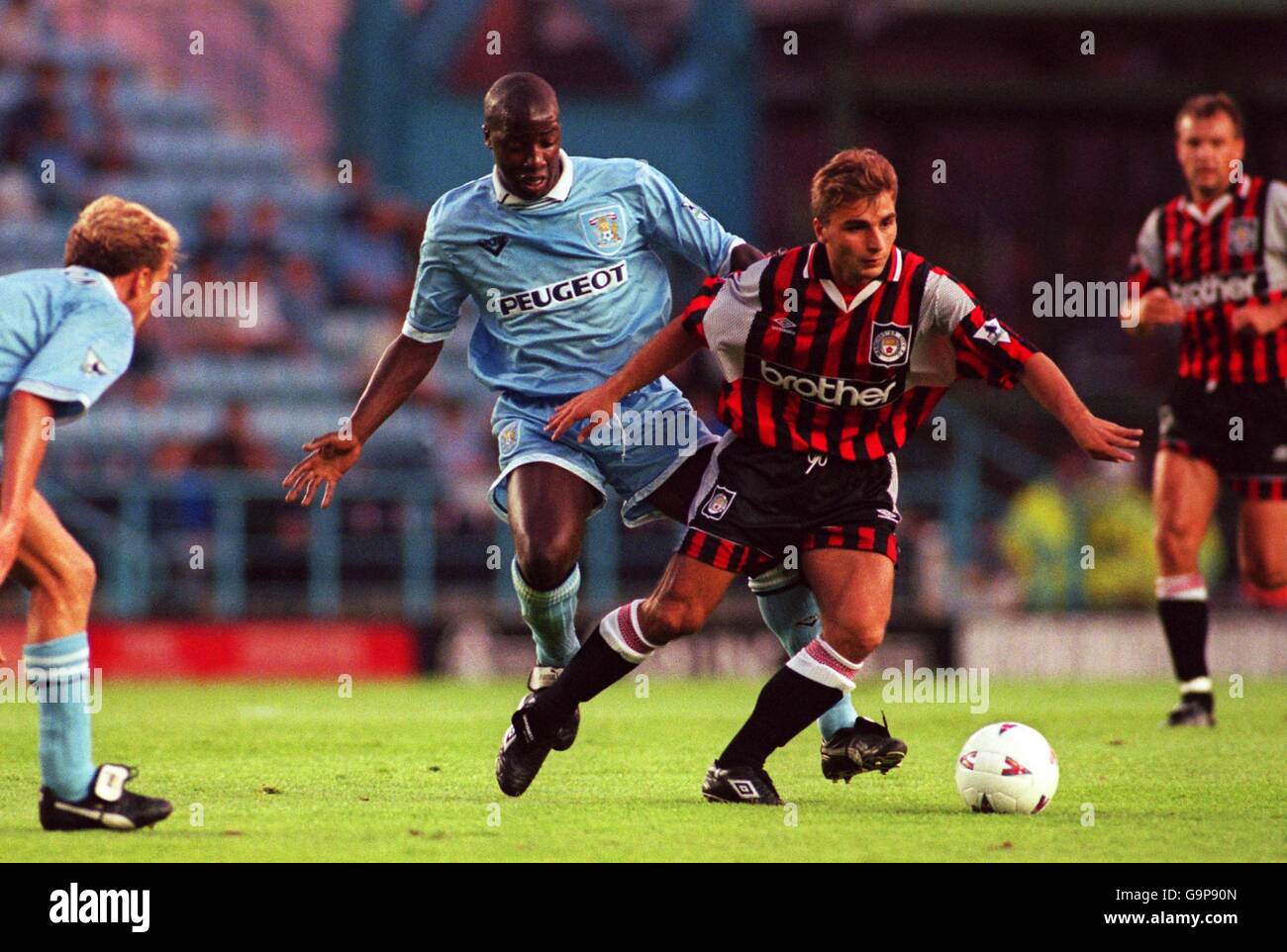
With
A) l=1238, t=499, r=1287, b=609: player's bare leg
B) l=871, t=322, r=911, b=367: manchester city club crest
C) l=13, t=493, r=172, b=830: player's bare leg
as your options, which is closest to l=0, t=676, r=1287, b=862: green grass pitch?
l=13, t=493, r=172, b=830: player's bare leg

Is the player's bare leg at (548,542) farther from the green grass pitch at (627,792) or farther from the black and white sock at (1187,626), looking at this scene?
the black and white sock at (1187,626)

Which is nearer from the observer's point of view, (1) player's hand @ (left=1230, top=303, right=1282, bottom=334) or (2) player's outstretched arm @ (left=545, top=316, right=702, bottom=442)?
(2) player's outstretched arm @ (left=545, top=316, right=702, bottom=442)

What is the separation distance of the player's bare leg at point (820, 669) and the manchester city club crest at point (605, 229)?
1414mm

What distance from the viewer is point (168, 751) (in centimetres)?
775

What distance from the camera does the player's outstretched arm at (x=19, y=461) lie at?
5.06 metres

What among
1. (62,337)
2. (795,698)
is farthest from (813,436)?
(62,337)

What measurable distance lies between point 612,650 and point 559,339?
3.97 feet

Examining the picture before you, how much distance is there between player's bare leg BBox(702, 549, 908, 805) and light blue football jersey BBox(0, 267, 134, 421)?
215 cm

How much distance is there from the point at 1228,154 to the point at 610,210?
3227 mm

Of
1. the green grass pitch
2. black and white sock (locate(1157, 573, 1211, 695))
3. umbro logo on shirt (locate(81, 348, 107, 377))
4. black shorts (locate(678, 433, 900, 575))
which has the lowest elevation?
the green grass pitch

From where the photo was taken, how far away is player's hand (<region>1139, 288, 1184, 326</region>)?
862 cm

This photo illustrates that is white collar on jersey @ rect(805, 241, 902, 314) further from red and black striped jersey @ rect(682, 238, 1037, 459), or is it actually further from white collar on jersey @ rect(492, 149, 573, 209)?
white collar on jersey @ rect(492, 149, 573, 209)

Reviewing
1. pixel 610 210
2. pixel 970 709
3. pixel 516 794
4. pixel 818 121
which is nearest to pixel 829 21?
pixel 818 121

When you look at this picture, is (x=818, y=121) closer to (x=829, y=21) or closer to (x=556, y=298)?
(x=829, y=21)
